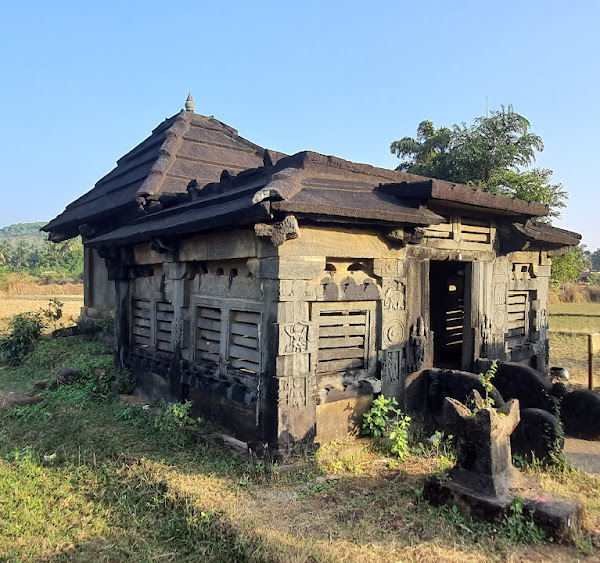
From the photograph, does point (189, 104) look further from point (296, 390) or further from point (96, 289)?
point (296, 390)

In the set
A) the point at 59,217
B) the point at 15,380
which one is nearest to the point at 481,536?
the point at 15,380

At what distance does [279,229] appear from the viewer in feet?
16.5

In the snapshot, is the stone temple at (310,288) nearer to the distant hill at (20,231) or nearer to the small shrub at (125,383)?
the small shrub at (125,383)

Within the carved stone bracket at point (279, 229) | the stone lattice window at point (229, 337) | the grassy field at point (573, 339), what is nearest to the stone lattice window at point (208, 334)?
the stone lattice window at point (229, 337)

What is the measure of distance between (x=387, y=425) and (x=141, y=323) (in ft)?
15.3

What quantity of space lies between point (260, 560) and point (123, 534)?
147 centimetres

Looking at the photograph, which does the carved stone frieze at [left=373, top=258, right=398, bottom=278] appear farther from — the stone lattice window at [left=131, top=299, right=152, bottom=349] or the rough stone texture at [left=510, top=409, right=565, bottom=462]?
the stone lattice window at [left=131, top=299, right=152, bottom=349]

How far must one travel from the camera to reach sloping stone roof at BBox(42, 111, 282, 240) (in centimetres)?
1055

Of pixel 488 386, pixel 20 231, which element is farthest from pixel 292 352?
pixel 20 231

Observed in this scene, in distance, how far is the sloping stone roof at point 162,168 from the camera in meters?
10.5

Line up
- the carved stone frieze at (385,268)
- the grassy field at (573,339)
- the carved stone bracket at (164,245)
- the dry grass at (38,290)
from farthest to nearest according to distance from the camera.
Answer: the dry grass at (38,290)
the grassy field at (573,339)
the carved stone bracket at (164,245)
the carved stone frieze at (385,268)

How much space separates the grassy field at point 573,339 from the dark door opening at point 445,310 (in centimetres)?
286

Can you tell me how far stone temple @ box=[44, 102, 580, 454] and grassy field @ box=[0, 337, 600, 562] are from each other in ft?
1.99

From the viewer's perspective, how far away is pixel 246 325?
6.04 m
